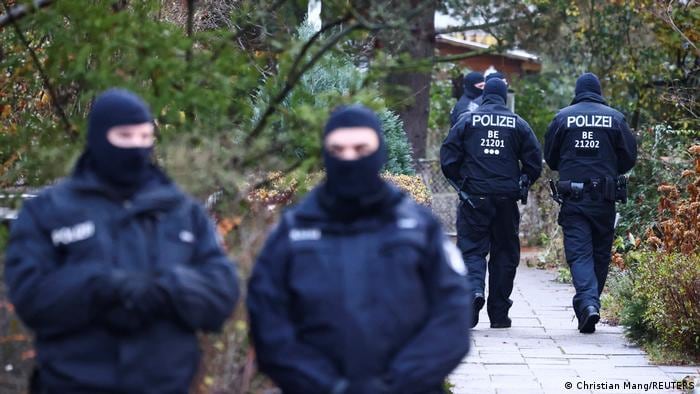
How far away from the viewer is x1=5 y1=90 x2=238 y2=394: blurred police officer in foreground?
392 centimetres

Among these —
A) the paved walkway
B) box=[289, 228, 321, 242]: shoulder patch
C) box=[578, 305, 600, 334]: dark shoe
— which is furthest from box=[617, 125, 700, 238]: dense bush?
box=[289, 228, 321, 242]: shoulder patch

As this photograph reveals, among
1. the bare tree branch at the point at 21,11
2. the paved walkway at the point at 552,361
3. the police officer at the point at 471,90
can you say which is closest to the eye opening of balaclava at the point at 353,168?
the bare tree branch at the point at 21,11

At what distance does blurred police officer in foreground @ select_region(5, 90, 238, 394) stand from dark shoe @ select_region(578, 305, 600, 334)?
267 inches

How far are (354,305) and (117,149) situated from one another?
33.2 inches

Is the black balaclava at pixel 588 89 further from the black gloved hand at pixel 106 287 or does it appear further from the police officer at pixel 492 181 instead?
the black gloved hand at pixel 106 287

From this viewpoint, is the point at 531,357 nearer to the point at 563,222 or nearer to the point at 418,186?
the point at 563,222

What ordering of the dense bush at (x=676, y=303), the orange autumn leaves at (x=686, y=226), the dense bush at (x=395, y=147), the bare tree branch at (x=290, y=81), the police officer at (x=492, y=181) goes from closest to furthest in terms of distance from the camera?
the bare tree branch at (x=290, y=81) → the dense bush at (x=676, y=303) → the orange autumn leaves at (x=686, y=226) → the police officer at (x=492, y=181) → the dense bush at (x=395, y=147)

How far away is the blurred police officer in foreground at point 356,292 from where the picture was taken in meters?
4.05

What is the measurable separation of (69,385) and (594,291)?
7.21 m

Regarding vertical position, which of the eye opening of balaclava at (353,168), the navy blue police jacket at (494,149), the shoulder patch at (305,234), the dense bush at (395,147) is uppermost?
the eye opening of balaclava at (353,168)

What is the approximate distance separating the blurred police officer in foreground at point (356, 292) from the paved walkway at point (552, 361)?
3.50 metres

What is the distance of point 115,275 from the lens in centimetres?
392

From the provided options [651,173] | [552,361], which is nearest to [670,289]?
[552,361]

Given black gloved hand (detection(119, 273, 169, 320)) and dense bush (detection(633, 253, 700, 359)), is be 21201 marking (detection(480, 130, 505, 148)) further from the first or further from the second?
black gloved hand (detection(119, 273, 169, 320))
